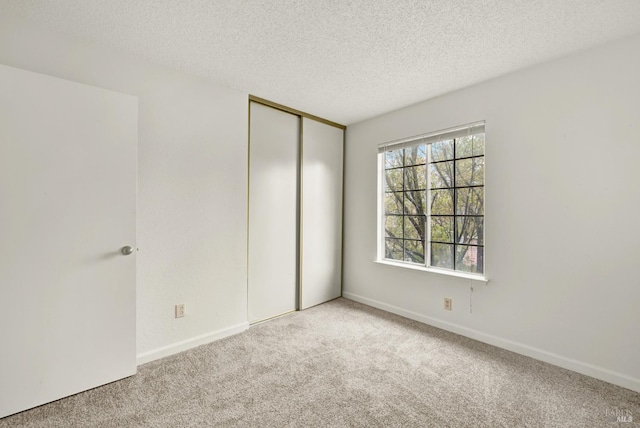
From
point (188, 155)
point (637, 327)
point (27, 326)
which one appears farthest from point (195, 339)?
point (637, 327)

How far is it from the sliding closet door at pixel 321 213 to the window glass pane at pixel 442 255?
1.30m

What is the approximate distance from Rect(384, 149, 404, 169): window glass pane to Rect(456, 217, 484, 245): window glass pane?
0.97m

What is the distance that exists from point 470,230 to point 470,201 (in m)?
0.28

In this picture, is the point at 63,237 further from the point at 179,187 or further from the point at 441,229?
the point at 441,229

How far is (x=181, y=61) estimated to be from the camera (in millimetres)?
2314

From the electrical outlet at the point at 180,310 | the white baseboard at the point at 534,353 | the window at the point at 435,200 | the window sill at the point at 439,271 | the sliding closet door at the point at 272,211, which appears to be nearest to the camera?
the white baseboard at the point at 534,353

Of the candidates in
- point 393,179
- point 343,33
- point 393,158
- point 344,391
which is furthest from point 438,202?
point 344,391

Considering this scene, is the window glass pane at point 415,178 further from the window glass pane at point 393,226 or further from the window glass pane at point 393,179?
the window glass pane at point 393,226

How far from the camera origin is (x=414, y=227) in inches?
129

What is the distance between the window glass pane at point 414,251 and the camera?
3.20 m

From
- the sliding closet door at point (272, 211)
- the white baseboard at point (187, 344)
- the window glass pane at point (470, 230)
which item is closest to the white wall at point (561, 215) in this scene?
the window glass pane at point (470, 230)

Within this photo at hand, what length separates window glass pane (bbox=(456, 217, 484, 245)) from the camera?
273 cm

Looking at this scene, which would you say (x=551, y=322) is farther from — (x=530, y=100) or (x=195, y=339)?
(x=195, y=339)

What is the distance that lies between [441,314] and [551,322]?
903 millimetres
